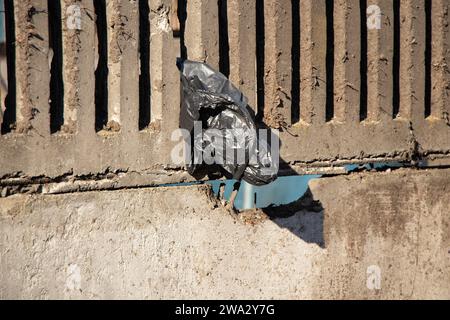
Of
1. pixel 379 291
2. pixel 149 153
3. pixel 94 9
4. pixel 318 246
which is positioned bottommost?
pixel 379 291

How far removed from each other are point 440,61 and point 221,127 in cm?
197

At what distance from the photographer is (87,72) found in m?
4.79

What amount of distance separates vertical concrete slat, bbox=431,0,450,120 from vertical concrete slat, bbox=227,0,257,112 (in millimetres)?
1531

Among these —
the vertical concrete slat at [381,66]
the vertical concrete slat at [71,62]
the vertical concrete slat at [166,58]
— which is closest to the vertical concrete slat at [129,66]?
the vertical concrete slat at [166,58]

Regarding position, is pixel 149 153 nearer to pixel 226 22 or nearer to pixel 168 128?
pixel 168 128

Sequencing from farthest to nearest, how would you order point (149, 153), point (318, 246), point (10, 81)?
point (318, 246) < point (149, 153) < point (10, 81)

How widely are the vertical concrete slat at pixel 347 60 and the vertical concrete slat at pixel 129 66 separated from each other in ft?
4.96

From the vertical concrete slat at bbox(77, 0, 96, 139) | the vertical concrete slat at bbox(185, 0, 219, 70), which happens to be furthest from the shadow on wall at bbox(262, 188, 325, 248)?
the vertical concrete slat at bbox(77, 0, 96, 139)

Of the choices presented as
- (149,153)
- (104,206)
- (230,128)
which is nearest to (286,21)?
(230,128)

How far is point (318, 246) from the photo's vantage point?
5.32m

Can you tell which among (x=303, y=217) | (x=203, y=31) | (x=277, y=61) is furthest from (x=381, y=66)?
(x=203, y=31)

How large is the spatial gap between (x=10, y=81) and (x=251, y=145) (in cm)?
160

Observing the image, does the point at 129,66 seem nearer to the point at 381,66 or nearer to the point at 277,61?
the point at 277,61

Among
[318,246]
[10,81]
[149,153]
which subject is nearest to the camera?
[10,81]
